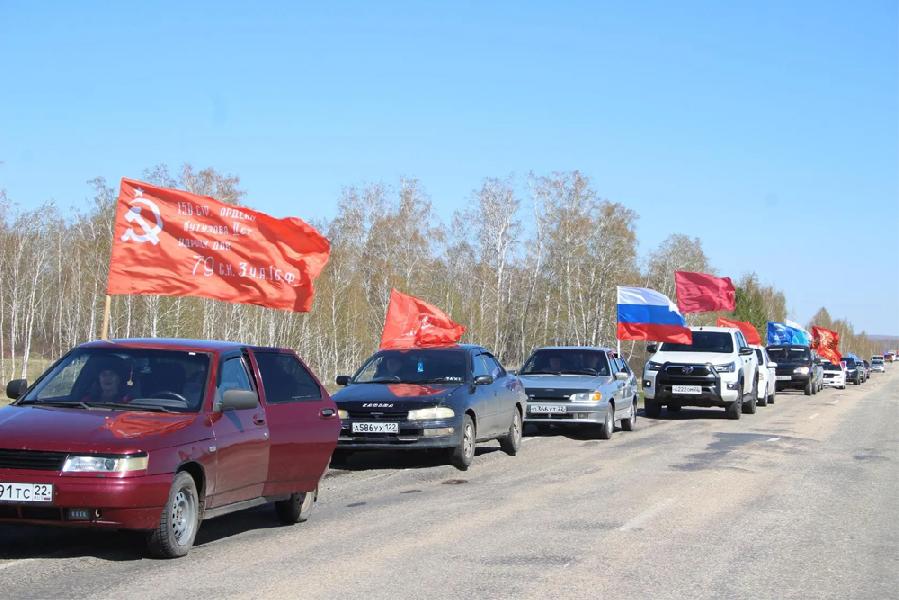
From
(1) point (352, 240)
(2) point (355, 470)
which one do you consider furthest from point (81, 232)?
(2) point (355, 470)

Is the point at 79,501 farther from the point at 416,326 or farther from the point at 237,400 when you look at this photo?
the point at 416,326

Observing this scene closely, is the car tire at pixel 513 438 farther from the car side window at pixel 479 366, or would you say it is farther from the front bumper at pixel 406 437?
the front bumper at pixel 406 437

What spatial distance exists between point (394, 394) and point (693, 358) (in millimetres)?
13343

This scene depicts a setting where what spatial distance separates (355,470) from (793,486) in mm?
5543

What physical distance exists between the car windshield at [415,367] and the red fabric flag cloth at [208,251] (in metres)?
1.50

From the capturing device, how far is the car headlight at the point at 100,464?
22.2 ft

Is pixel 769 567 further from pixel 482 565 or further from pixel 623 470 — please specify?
pixel 623 470

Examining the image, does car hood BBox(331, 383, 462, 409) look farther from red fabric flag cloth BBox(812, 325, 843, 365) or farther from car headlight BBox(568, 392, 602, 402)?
red fabric flag cloth BBox(812, 325, 843, 365)

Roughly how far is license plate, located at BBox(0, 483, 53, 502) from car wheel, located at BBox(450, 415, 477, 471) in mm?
7430

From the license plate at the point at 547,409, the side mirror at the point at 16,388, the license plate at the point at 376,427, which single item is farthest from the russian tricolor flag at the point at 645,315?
the side mirror at the point at 16,388

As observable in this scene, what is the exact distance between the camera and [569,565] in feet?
24.6

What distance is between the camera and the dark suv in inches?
1646

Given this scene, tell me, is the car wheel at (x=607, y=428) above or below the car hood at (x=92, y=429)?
below

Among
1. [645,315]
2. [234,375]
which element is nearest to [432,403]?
[234,375]
